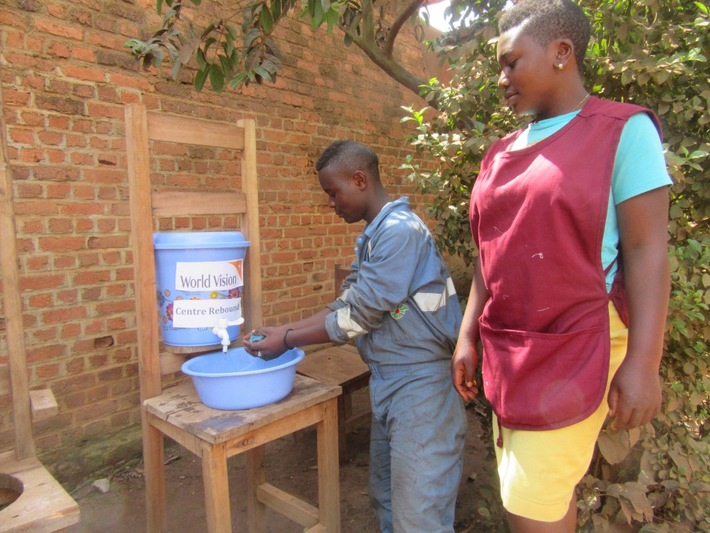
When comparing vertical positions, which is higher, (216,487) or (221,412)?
(221,412)

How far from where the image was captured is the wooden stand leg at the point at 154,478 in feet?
6.37

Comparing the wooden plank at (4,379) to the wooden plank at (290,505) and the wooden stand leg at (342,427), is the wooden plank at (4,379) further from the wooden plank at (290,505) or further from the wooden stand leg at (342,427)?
the wooden stand leg at (342,427)

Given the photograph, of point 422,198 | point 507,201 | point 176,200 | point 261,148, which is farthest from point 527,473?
point 422,198

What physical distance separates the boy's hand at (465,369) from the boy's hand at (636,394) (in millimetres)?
493

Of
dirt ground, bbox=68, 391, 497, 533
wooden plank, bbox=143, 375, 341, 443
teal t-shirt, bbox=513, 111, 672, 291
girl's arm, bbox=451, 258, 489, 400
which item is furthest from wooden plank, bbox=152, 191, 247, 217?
dirt ground, bbox=68, 391, 497, 533

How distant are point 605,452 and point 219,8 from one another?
3300mm

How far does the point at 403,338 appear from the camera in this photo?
73.0 inches

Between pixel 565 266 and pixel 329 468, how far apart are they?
4.10 feet

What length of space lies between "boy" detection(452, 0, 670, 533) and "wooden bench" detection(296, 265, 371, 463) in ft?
5.37

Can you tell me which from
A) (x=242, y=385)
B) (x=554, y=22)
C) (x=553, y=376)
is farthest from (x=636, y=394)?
(x=242, y=385)

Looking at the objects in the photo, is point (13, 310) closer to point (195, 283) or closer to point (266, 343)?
point (195, 283)

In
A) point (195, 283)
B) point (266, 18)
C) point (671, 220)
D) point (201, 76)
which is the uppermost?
point (266, 18)

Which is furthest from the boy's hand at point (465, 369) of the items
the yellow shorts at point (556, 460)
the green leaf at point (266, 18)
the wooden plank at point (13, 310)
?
the green leaf at point (266, 18)

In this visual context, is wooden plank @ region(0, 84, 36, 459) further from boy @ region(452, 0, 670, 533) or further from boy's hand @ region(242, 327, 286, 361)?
boy @ region(452, 0, 670, 533)
